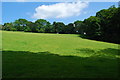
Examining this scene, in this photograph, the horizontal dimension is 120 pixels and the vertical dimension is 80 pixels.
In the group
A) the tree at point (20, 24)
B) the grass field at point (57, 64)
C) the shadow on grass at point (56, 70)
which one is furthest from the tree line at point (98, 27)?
the shadow on grass at point (56, 70)

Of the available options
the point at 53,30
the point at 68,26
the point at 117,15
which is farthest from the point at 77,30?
the point at 117,15

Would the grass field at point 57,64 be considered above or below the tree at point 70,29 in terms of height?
below

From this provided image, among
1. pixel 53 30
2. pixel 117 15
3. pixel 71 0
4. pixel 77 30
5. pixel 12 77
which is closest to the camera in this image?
pixel 12 77

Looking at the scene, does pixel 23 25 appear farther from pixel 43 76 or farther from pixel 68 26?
pixel 43 76

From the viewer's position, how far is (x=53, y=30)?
9450cm

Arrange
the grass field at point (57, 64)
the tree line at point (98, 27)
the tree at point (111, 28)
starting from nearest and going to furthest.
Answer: the grass field at point (57, 64)
the tree at point (111, 28)
the tree line at point (98, 27)

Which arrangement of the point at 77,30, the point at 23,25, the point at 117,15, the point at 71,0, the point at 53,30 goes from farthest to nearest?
the point at 23,25, the point at 53,30, the point at 77,30, the point at 117,15, the point at 71,0

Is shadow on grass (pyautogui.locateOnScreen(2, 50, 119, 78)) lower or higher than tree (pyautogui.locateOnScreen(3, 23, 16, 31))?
lower

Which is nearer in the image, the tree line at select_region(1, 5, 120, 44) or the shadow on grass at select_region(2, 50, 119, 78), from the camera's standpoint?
the shadow on grass at select_region(2, 50, 119, 78)

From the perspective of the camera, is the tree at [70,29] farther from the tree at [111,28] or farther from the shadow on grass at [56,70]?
the shadow on grass at [56,70]

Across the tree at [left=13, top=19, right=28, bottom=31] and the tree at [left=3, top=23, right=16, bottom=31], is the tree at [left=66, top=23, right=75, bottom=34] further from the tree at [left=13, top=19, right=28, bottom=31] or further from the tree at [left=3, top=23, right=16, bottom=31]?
the tree at [left=3, top=23, right=16, bottom=31]

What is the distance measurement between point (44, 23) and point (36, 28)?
35.1 feet

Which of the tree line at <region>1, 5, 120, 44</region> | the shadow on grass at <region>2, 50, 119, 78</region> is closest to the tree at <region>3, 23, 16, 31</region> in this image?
the tree line at <region>1, 5, 120, 44</region>

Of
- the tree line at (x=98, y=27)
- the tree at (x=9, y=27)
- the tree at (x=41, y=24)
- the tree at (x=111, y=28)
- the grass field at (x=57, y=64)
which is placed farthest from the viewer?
the tree at (x=41, y=24)
